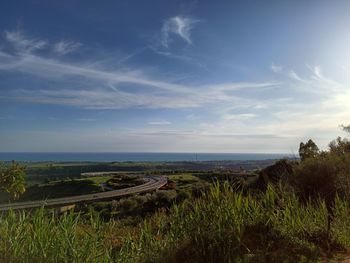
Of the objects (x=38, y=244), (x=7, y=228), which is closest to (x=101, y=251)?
(x=38, y=244)

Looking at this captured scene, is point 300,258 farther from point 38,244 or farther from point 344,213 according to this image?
point 38,244

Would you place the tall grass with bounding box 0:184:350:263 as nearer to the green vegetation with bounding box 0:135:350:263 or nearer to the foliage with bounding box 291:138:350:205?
the green vegetation with bounding box 0:135:350:263

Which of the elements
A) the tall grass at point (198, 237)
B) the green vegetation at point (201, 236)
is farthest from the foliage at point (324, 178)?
the tall grass at point (198, 237)

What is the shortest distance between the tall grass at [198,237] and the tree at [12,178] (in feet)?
20.7

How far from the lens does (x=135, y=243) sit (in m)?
7.07

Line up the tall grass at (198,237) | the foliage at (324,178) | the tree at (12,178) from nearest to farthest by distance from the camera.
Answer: the tall grass at (198,237) → the tree at (12,178) → the foliage at (324,178)

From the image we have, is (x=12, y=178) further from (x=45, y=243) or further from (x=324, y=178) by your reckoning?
(x=324, y=178)

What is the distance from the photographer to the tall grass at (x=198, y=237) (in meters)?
5.25

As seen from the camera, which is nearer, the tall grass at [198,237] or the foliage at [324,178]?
the tall grass at [198,237]

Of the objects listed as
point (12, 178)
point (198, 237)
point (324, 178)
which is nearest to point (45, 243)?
point (198, 237)

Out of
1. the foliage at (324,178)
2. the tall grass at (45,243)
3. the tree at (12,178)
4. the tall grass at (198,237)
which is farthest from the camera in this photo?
the foliage at (324,178)

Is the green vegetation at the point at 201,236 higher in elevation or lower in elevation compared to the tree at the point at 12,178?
lower

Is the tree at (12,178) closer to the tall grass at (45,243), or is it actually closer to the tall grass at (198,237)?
the tall grass at (198,237)

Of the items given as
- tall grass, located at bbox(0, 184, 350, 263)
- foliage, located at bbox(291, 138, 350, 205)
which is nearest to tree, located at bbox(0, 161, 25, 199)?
tall grass, located at bbox(0, 184, 350, 263)
